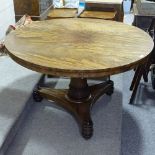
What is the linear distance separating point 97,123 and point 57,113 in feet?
1.00

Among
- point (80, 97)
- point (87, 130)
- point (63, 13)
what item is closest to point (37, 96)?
point (80, 97)

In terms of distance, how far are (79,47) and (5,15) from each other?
137 cm

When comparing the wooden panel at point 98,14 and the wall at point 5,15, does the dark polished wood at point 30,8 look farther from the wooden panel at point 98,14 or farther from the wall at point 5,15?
the wooden panel at point 98,14

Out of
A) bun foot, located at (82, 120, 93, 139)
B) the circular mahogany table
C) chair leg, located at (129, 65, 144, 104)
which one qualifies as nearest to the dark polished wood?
the circular mahogany table

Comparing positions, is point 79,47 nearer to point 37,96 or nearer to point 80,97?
point 80,97

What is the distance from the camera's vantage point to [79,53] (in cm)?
129

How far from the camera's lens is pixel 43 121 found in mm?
1662

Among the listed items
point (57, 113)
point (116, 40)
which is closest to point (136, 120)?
point (57, 113)

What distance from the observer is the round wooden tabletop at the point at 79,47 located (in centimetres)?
116

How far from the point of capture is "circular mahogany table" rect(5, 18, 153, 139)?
1.17 meters

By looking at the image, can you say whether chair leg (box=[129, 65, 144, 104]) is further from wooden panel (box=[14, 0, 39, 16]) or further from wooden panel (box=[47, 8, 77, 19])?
wooden panel (box=[14, 0, 39, 16])

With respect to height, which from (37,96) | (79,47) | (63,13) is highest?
(79,47)

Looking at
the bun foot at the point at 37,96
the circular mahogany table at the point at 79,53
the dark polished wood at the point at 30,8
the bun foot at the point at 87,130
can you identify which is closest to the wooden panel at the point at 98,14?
the circular mahogany table at the point at 79,53

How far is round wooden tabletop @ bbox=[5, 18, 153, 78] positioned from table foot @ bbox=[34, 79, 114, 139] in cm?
35
